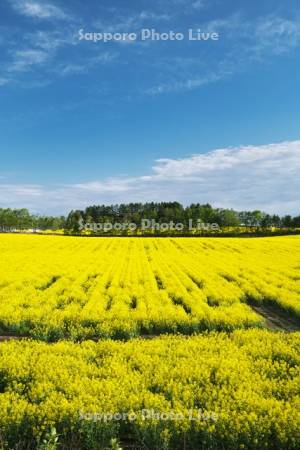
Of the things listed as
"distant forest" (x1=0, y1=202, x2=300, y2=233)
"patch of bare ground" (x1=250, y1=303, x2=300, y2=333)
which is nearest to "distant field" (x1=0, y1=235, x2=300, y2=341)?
"patch of bare ground" (x1=250, y1=303, x2=300, y2=333)

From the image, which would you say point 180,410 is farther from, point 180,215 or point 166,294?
point 180,215

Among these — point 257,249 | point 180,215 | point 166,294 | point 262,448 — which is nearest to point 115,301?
point 166,294

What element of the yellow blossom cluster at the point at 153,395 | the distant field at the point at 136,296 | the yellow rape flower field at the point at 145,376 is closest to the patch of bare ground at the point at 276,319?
the yellow rape flower field at the point at 145,376

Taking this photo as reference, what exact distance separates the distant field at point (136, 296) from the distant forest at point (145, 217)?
79.9 metres

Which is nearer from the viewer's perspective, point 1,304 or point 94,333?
point 94,333

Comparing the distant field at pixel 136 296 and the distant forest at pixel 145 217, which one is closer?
the distant field at pixel 136 296

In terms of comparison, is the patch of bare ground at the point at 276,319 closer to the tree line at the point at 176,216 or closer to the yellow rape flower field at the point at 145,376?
the yellow rape flower field at the point at 145,376

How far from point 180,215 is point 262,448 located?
12755 centimetres

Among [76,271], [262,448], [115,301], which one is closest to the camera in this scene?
[262,448]

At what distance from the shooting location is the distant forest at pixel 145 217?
131 meters

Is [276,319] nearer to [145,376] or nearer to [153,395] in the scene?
[145,376]

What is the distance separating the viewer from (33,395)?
381 inches

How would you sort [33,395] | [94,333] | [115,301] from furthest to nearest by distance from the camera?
[115,301] < [94,333] < [33,395]

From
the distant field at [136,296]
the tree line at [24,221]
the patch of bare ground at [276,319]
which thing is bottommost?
the patch of bare ground at [276,319]
